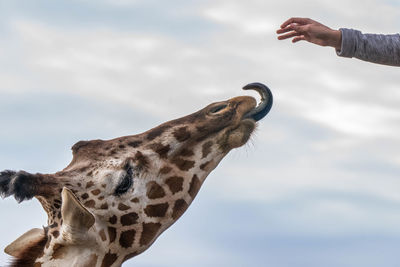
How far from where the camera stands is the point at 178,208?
6.24 m

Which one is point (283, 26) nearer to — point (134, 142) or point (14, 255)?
point (134, 142)

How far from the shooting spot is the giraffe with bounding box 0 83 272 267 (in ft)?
18.9

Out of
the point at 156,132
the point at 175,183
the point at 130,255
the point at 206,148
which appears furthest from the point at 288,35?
the point at 130,255

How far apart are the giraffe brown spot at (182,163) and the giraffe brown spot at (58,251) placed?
47.6 inches

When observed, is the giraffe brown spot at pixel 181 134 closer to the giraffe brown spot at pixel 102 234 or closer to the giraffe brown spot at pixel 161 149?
the giraffe brown spot at pixel 161 149

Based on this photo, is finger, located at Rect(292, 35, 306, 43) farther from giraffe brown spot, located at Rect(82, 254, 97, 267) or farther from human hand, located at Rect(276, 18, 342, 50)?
giraffe brown spot, located at Rect(82, 254, 97, 267)

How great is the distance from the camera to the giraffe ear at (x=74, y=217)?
5.34m

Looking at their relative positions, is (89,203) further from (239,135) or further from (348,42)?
(348,42)

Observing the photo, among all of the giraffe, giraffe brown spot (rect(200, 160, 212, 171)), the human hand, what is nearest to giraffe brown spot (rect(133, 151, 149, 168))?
the giraffe

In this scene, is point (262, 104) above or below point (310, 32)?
below

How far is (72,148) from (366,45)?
267 cm

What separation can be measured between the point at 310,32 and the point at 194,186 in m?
1.63

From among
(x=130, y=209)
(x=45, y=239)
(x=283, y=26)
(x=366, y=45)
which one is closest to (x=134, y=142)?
(x=130, y=209)

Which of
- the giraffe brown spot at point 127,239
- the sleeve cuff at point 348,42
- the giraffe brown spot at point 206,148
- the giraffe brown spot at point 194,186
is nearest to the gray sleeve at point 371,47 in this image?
the sleeve cuff at point 348,42
